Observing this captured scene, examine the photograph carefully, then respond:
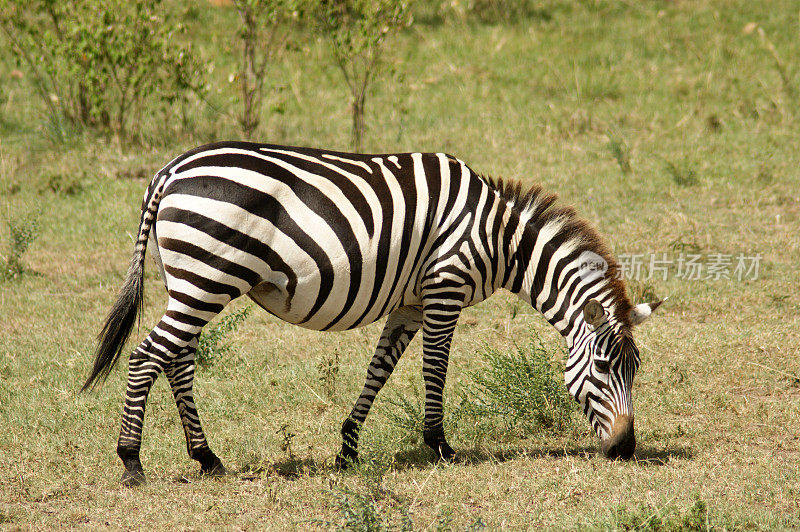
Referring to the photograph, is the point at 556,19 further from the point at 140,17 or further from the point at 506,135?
the point at 140,17

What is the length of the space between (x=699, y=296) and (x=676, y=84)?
19.9 ft

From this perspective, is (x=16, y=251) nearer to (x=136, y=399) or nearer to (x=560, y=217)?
(x=136, y=399)

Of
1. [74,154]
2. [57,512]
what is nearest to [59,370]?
[57,512]

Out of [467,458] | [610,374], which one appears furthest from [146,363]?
[610,374]

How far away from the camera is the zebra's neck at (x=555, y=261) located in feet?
17.4

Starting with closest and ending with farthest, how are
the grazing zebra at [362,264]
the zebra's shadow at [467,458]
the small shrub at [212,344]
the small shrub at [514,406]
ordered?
the grazing zebra at [362,264] → the zebra's shadow at [467,458] → the small shrub at [514,406] → the small shrub at [212,344]

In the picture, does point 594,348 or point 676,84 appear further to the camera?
point 676,84

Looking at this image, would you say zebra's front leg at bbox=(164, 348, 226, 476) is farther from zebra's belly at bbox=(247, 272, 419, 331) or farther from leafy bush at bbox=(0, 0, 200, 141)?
leafy bush at bbox=(0, 0, 200, 141)

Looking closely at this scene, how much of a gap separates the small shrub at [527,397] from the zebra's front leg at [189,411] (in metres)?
1.87

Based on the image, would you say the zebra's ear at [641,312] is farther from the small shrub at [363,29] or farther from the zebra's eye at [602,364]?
the small shrub at [363,29]

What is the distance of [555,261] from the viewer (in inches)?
212

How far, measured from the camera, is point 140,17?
420 inches

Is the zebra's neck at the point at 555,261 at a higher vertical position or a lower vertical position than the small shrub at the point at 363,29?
lower

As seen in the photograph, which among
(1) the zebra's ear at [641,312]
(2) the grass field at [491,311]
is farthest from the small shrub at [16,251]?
(1) the zebra's ear at [641,312]
